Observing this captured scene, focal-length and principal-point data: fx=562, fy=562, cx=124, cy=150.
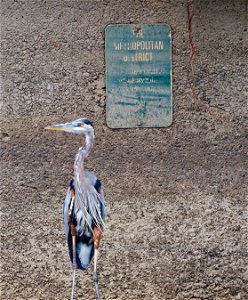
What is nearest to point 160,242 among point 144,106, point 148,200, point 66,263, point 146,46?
point 148,200

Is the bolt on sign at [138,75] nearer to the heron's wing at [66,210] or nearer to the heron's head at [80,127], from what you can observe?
the heron's head at [80,127]

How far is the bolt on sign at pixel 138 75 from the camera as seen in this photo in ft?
14.4

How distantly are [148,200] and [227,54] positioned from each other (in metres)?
1.30

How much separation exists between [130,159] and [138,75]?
66cm

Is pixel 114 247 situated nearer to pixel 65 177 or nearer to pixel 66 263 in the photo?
pixel 66 263

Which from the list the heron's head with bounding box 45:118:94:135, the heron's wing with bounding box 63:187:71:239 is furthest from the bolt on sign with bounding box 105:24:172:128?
the heron's wing with bounding box 63:187:71:239

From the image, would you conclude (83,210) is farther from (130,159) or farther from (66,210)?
(130,159)

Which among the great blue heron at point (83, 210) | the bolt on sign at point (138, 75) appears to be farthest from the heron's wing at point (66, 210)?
the bolt on sign at point (138, 75)

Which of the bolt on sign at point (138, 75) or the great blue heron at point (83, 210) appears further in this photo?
the bolt on sign at point (138, 75)

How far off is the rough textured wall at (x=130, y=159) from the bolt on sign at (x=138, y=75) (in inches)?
2.4

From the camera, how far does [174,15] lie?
14.4 ft

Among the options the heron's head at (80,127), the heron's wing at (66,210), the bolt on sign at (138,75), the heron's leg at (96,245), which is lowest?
the heron's leg at (96,245)

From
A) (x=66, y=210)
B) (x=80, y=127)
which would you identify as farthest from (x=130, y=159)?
(x=66, y=210)

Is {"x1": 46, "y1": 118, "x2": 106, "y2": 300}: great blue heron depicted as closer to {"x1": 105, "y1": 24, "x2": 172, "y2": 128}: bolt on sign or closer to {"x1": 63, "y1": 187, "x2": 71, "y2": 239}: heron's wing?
{"x1": 63, "y1": 187, "x2": 71, "y2": 239}: heron's wing
